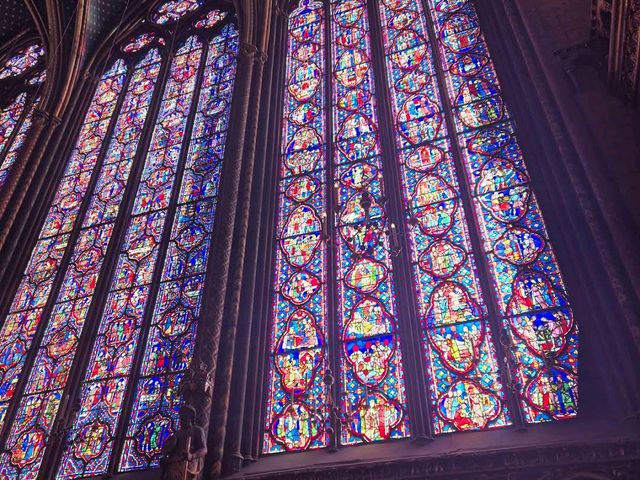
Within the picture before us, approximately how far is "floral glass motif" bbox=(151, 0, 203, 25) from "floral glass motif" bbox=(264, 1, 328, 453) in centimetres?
365

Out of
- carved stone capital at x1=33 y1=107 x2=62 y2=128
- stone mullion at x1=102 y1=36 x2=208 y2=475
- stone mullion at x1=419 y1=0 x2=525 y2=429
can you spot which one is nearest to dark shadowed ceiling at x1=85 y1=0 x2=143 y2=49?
stone mullion at x1=102 y1=36 x2=208 y2=475

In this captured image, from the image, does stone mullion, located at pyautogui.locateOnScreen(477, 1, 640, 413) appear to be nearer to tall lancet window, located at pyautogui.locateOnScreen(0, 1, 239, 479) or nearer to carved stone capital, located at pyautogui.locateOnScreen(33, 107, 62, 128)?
tall lancet window, located at pyautogui.locateOnScreen(0, 1, 239, 479)

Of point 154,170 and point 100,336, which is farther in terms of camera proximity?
point 154,170

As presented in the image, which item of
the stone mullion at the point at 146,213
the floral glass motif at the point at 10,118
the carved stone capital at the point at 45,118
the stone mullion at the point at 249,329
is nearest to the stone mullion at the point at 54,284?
the carved stone capital at the point at 45,118

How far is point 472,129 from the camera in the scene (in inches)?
348

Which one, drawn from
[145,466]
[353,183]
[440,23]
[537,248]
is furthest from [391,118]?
[145,466]

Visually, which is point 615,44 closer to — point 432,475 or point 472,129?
point 472,129

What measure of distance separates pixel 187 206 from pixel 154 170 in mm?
1350

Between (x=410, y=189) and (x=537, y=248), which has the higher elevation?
(x=410, y=189)

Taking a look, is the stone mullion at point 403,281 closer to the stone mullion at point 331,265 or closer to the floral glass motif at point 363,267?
the floral glass motif at point 363,267

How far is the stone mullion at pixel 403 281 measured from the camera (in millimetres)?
6684

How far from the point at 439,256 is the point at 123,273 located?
4.85m

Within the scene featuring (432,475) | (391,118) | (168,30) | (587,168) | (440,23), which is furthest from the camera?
(168,30)

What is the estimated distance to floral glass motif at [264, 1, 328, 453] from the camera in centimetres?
715
